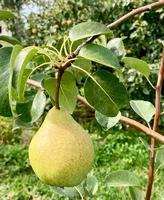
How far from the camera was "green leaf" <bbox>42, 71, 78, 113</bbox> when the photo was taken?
2.05ft

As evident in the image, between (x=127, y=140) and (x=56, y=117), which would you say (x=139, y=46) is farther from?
(x=56, y=117)

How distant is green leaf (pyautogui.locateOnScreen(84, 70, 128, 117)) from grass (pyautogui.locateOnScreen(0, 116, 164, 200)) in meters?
2.37

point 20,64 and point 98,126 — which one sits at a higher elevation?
point 20,64

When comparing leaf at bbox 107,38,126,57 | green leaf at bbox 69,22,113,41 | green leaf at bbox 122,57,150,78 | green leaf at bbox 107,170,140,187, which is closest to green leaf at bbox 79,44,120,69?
green leaf at bbox 69,22,113,41

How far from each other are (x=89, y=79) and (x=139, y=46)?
4.09 m

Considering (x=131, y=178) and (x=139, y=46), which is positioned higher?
(x=131, y=178)

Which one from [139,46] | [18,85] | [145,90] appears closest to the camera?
[18,85]

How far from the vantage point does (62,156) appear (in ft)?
1.77

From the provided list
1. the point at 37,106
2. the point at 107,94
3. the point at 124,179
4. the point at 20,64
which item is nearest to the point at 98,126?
the point at 124,179

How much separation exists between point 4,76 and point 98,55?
10 centimetres

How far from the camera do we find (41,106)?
713 millimetres

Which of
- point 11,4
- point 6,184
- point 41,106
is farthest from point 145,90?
point 11,4

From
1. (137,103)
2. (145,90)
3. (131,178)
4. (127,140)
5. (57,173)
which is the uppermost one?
(57,173)

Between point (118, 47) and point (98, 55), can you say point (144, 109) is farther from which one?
point (98, 55)
